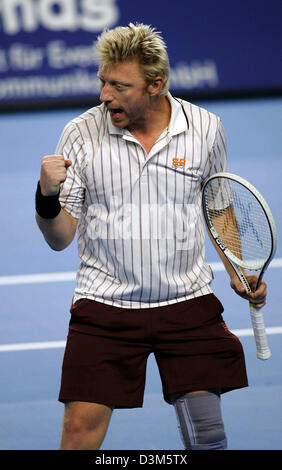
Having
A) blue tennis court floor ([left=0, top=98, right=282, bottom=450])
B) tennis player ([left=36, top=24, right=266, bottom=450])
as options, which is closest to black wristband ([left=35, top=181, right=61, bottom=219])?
tennis player ([left=36, top=24, right=266, bottom=450])

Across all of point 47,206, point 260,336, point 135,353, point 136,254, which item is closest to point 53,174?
point 47,206

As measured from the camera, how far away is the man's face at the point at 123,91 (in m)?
3.43

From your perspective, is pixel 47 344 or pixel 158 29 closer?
pixel 47 344

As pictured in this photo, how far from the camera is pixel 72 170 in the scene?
11.6 feet

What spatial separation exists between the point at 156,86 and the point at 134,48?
20cm

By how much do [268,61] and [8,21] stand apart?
386 cm

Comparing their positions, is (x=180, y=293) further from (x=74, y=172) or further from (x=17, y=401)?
(x=17, y=401)

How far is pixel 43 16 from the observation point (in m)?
12.0

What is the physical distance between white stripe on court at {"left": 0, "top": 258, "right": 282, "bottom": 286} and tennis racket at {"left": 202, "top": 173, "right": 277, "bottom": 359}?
11.0 feet

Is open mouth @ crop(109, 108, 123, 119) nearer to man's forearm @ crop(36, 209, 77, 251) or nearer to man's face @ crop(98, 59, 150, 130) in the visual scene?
man's face @ crop(98, 59, 150, 130)

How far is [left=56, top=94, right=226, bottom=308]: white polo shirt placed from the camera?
3508 millimetres

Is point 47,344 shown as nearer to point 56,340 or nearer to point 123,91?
point 56,340

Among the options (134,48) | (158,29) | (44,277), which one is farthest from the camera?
(158,29)

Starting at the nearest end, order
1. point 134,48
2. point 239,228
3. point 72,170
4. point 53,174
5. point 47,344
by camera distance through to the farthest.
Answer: point 53,174
point 134,48
point 72,170
point 239,228
point 47,344
